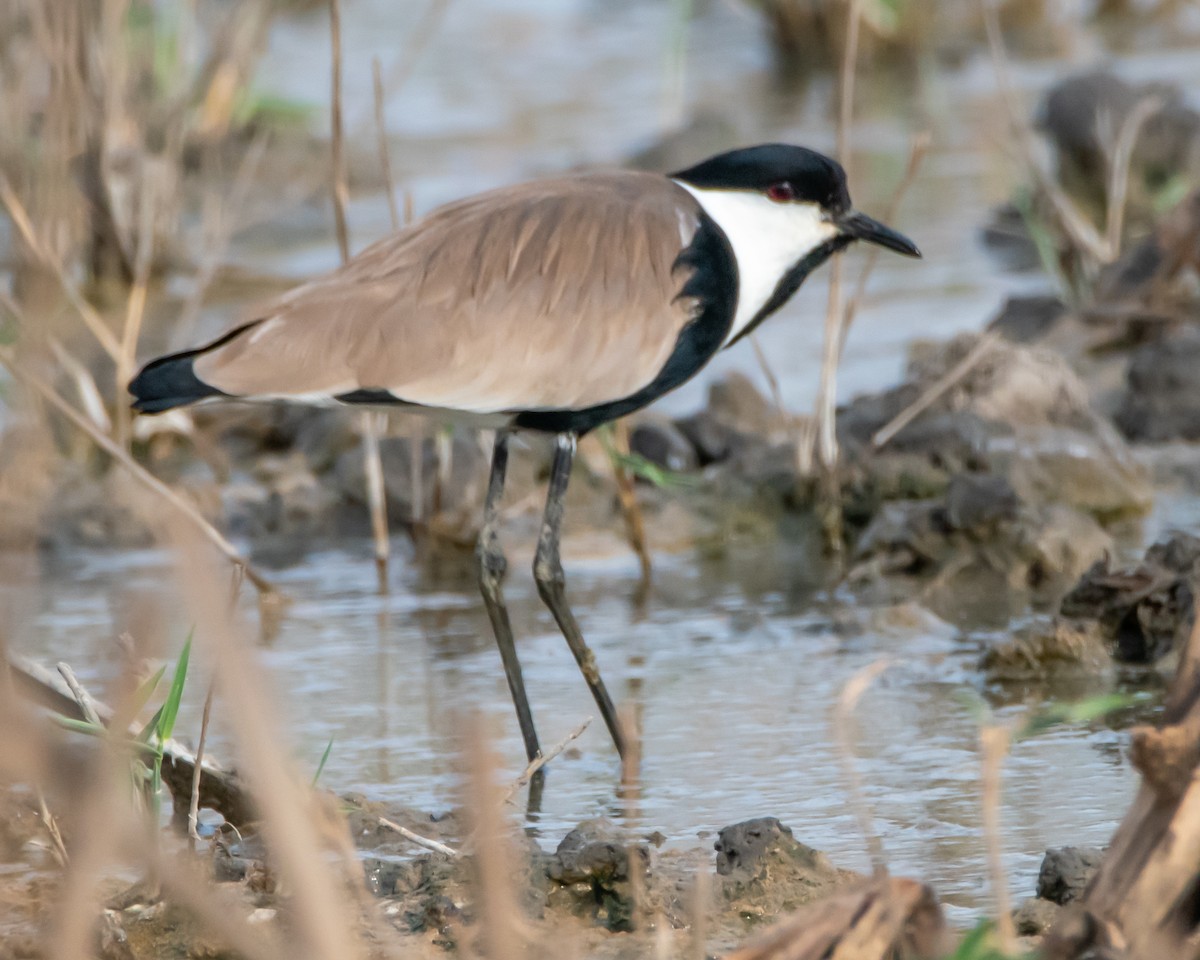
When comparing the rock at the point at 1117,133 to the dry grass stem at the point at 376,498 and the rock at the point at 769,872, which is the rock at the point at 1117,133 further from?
the rock at the point at 769,872

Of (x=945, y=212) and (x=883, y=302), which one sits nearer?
(x=883, y=302)

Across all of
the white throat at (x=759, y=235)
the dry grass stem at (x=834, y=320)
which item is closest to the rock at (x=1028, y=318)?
the dry grass stem at (x=834, y=320)

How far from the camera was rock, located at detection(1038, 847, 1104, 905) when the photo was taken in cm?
286

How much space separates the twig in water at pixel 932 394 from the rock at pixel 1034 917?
2.39 meters

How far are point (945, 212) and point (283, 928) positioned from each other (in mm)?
6582

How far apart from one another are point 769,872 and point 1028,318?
14.1ft

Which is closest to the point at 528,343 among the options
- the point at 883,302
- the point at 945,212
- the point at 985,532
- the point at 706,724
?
the point at 706,724

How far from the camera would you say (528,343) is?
4.07 metres

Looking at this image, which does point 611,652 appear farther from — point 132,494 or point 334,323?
point 132,494

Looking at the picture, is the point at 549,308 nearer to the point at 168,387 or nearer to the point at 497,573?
the point at 497,573

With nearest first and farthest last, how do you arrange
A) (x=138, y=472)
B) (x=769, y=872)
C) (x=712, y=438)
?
1. (x=769, y=872)
2. (x=138, y=472)
3. (x=712, y=438)

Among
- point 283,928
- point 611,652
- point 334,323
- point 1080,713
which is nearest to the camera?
point 1080,713

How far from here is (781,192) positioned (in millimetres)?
4188

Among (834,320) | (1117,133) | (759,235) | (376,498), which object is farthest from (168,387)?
(1117,133)
